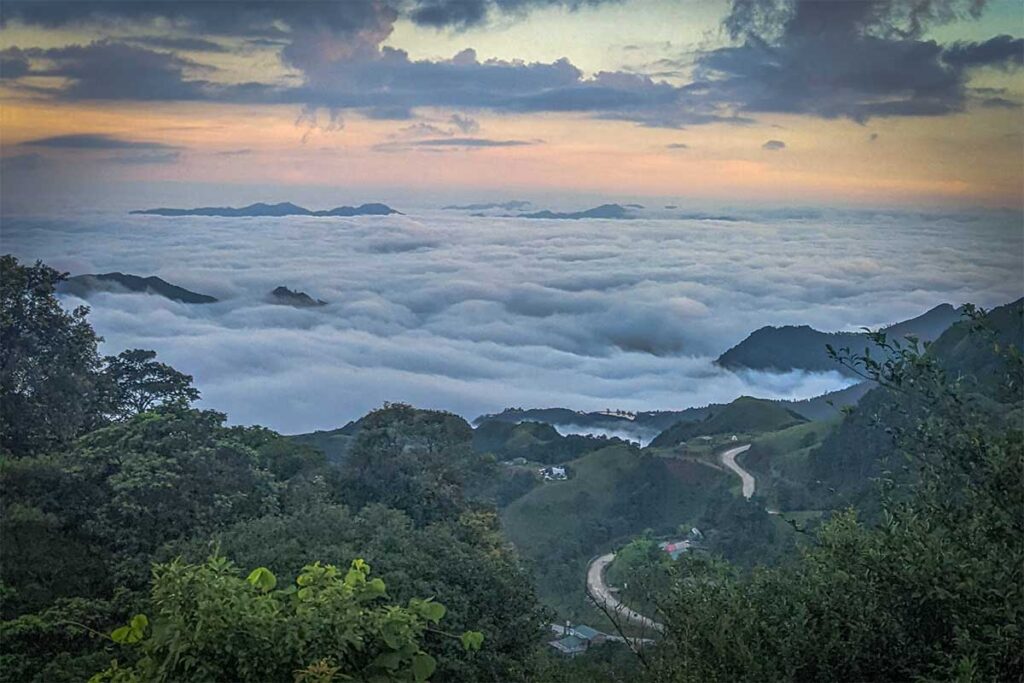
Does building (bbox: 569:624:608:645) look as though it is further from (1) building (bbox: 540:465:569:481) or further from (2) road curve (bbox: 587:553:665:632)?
(1) building (bbox: 540:465:569:481)

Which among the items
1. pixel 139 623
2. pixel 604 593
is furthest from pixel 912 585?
pixel 604 593

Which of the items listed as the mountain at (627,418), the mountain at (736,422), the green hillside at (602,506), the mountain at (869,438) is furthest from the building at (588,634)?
the mountain at (736,422)

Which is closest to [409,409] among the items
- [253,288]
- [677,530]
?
[253,288]

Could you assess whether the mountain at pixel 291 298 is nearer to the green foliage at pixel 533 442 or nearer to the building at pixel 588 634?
the green foliage at pixel 533 442

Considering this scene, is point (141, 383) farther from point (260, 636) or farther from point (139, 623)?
point (260, 636)

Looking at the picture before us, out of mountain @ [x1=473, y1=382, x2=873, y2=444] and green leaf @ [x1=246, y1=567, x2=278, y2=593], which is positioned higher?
green leaf @ [x1=246, y1=567, x2=278, y2=593]

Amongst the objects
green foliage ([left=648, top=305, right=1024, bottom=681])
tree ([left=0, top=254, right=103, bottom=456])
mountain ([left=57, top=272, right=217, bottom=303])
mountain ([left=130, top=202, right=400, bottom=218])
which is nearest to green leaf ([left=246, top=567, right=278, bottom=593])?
green foliage ([left=648, top=305, right=1024, bottom=681])
